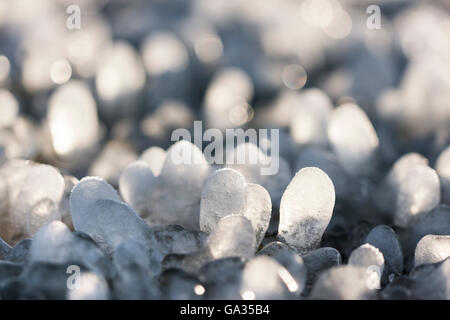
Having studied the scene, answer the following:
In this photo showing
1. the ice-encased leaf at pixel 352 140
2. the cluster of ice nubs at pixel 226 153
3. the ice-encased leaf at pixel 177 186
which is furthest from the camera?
the ice-encased leaf at pixel 352 140

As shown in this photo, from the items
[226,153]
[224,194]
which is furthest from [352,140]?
[224,194]

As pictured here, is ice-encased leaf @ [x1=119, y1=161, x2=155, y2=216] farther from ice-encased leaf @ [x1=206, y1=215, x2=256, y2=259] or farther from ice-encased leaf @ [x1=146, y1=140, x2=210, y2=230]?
ice-encased leaf @ [x1=206, y1=215, x2=256, y2=259]

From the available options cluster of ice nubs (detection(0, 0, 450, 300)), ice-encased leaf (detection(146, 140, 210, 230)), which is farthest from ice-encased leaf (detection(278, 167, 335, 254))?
ice-encased leaf (detection(146, 140, 210, 230))

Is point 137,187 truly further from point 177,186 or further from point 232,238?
point 232,238

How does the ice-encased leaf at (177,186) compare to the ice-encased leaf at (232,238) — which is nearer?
the ice-encased leaf at (232,238)

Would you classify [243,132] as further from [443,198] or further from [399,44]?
[399,44]

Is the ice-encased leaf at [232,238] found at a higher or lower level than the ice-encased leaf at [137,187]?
lower

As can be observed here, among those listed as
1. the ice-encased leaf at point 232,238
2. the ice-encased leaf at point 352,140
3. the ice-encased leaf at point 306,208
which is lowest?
the ice-encased leaf at point 232,238

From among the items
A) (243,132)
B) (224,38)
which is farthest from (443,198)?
(224,38)

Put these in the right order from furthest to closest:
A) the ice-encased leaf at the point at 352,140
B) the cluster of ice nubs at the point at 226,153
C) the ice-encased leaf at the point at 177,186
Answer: the ice-encased leaf at the point at 352,140 → the ice-encased leaf at the point at 177,186 → the cluster of ice nubs at the point at 226,153

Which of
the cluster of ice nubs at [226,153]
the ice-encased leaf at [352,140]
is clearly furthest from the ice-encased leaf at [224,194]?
the ice-encased leaf at [352,140]

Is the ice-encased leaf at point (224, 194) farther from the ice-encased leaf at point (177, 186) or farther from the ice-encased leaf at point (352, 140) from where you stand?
the ice-encased leaf at point (352, 140)
